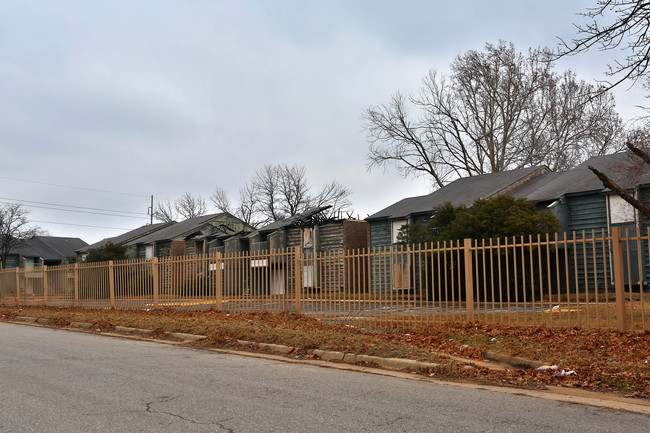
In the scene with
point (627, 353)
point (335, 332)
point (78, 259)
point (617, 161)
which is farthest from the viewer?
point (78, 259)

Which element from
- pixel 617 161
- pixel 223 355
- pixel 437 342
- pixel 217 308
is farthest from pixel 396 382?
pixel 617 161

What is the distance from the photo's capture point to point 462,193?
33906 millimetres

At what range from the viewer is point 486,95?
40469 mm

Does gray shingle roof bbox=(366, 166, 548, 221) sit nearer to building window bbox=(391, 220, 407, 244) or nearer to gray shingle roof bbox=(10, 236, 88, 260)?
building window bbox=(391, 220, 407, 244)

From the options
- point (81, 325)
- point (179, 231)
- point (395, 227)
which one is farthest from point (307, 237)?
point (81, 325)

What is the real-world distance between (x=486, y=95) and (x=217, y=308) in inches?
1183

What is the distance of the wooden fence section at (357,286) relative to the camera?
10.8 m

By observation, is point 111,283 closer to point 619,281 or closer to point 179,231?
point 619,281

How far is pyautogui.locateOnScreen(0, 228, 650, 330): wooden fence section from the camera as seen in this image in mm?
10836

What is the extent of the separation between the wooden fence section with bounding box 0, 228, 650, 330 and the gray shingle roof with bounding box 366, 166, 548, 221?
25.4 ft

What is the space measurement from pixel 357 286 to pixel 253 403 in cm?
937

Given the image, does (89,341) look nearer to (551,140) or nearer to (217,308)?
(217,308)

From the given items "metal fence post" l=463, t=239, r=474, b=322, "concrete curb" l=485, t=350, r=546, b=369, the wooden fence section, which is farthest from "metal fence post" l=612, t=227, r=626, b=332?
"metal fence post" l=463, t=239, r=474, b=322

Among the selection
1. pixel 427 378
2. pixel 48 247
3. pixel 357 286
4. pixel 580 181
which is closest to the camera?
pixel 427 378
